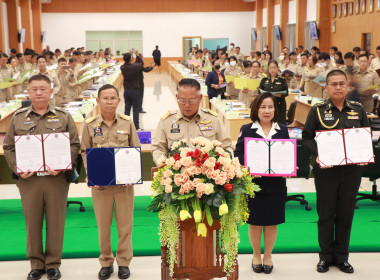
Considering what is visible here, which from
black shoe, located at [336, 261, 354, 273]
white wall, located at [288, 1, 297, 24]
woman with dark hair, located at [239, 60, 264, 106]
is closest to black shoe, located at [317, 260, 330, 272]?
black shoe, located at [336, 261, 354, 273]

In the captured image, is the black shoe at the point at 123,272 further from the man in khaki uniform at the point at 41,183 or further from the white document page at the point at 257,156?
the white document page at the point at 257,156

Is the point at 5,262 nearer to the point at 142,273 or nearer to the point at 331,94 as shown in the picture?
the point at 142,273

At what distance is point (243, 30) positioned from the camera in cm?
3269

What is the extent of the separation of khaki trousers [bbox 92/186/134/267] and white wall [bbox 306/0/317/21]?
61.9 ft

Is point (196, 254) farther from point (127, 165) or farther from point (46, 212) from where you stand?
point (46, 212)

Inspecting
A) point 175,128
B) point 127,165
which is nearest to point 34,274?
point 127,165

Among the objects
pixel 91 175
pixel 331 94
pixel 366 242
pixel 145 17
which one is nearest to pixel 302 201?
pixel 366 242

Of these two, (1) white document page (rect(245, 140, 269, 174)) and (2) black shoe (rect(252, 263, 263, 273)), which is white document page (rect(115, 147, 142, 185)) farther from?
(2) black shoe (rect(252, 263, 263, 273))

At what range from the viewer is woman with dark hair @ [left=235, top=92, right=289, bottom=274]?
3.86m

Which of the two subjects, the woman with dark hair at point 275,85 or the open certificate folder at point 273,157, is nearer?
the open certificate folder at point 273,157

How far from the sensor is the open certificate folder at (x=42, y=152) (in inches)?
146

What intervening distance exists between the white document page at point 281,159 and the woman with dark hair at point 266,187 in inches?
4.9

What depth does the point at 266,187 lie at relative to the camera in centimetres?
386

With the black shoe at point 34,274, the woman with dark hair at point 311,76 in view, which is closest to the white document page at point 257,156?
the black shoe at point 34,274
